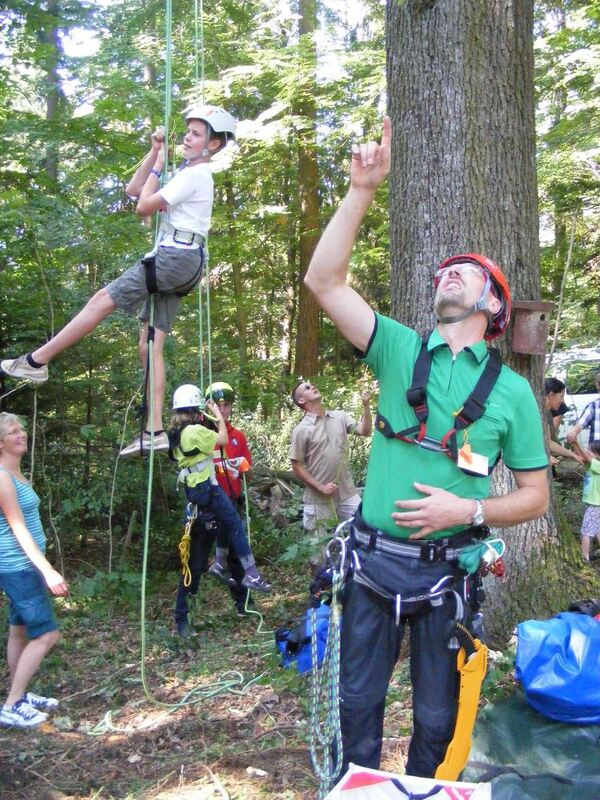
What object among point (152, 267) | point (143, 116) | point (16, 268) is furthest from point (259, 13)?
point (152, 267)

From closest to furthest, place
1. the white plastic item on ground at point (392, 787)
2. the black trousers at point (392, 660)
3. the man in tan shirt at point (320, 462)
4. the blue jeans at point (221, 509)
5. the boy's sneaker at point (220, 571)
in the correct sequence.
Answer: the white plastic item on ground at point (392, 787), the black trousers at point (392, 660), the blue jeans at point (221, 509), the boy's sneaker at point (220, 571), the man in tan shirt at point (320, 462)

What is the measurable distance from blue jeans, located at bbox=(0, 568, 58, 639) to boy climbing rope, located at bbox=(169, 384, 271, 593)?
1559 mm

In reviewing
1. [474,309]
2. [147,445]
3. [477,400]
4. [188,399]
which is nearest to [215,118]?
[147,445]

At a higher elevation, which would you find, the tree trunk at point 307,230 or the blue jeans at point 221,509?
the tree trunk at point 307,230

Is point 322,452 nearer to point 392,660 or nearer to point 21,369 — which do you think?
point 21,369

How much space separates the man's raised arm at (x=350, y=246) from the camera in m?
2.50

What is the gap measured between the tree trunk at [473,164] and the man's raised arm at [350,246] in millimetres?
2048

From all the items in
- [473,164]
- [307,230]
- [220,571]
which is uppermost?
[307,230]

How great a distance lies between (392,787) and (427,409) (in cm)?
114

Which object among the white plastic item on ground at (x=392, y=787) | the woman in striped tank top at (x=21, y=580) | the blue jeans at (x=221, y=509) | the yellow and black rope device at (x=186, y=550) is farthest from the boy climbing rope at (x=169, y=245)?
the white plastic item on ground at (x=392, y=787)

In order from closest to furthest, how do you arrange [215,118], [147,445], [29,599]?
[215,118] → [29,599] → [147,445]

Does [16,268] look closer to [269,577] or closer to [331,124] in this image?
[269,577]

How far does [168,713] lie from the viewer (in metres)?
4.89

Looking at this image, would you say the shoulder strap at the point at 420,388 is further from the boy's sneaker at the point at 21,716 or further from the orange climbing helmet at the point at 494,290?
the boy's sneaker at the point at 21,716
